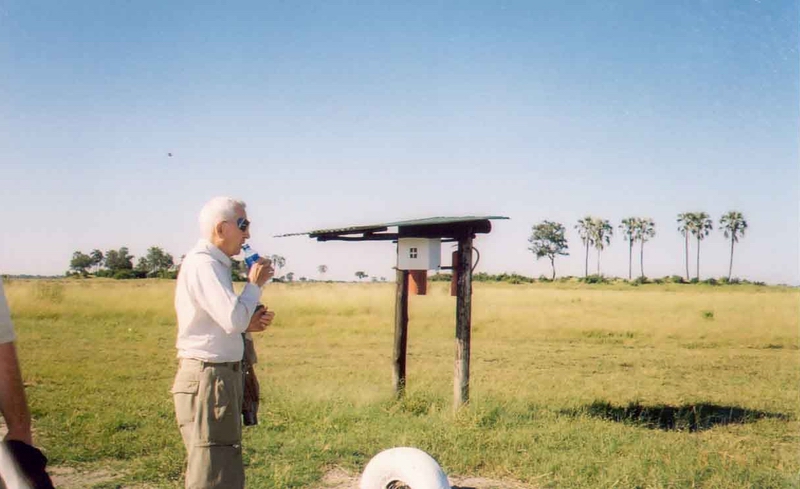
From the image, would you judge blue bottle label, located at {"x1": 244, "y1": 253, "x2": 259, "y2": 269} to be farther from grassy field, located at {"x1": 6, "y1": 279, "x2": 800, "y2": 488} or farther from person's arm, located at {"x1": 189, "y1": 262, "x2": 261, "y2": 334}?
grassy field, located at {"x1": 6, "y1": 279, "x2": 800, "y2": 488}

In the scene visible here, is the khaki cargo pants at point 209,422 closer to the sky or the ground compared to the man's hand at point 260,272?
closer to the ground

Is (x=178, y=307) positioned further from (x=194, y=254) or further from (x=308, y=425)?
(x=308, y=425)

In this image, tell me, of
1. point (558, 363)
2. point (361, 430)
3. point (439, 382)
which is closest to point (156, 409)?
point (361, 430)

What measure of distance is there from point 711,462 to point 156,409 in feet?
A: 20.6

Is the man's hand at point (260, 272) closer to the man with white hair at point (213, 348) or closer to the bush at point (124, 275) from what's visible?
the man with white hair at point (213, 348)

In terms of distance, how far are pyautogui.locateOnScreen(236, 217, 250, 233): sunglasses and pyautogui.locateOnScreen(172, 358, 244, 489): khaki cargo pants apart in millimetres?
770

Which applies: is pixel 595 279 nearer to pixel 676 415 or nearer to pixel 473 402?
pixel 676 415

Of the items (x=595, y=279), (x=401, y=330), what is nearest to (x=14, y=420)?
(x=401, y=330)

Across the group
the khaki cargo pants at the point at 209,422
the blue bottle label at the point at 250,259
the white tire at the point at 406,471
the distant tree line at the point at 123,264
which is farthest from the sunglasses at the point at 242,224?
the distant tree line at the point at 123,264

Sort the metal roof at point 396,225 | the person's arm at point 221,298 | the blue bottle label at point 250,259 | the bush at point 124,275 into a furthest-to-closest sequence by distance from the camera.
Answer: the bush at point 124,275 < the metal roof at point 396,225 < the blue bottle label at point 250,259 < the person's arm at point 221,298

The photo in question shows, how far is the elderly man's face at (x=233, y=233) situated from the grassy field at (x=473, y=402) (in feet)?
8.15

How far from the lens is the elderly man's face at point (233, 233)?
11.3 ft

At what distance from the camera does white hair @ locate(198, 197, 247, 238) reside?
3441 mm

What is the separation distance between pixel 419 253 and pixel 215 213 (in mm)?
4627
